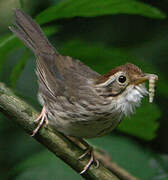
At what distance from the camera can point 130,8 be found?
2.98 meters

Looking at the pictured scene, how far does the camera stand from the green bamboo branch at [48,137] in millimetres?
2639

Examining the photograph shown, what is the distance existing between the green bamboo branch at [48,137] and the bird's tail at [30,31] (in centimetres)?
81

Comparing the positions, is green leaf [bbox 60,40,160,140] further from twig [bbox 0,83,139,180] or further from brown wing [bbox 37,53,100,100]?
twig [bbox 0,83,139,180]

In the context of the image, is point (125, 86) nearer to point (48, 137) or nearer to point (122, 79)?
point (122, 79)

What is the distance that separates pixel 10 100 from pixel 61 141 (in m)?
0.40

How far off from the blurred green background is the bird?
0.12 metres

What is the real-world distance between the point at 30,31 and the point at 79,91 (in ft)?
1.94

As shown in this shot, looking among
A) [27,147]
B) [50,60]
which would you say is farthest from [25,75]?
[50,60]

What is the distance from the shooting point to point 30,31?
3533mm

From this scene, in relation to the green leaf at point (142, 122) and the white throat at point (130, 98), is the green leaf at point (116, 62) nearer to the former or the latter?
the green leaf at point (142, 122)

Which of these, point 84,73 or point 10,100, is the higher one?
point 84,73

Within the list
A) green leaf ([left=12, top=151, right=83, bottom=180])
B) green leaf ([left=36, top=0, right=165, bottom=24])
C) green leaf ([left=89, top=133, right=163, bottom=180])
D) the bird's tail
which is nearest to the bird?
the bird's tail

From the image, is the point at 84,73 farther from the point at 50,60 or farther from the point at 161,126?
the point at 161,126

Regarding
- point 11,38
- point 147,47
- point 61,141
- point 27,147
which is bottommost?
point 27,147
